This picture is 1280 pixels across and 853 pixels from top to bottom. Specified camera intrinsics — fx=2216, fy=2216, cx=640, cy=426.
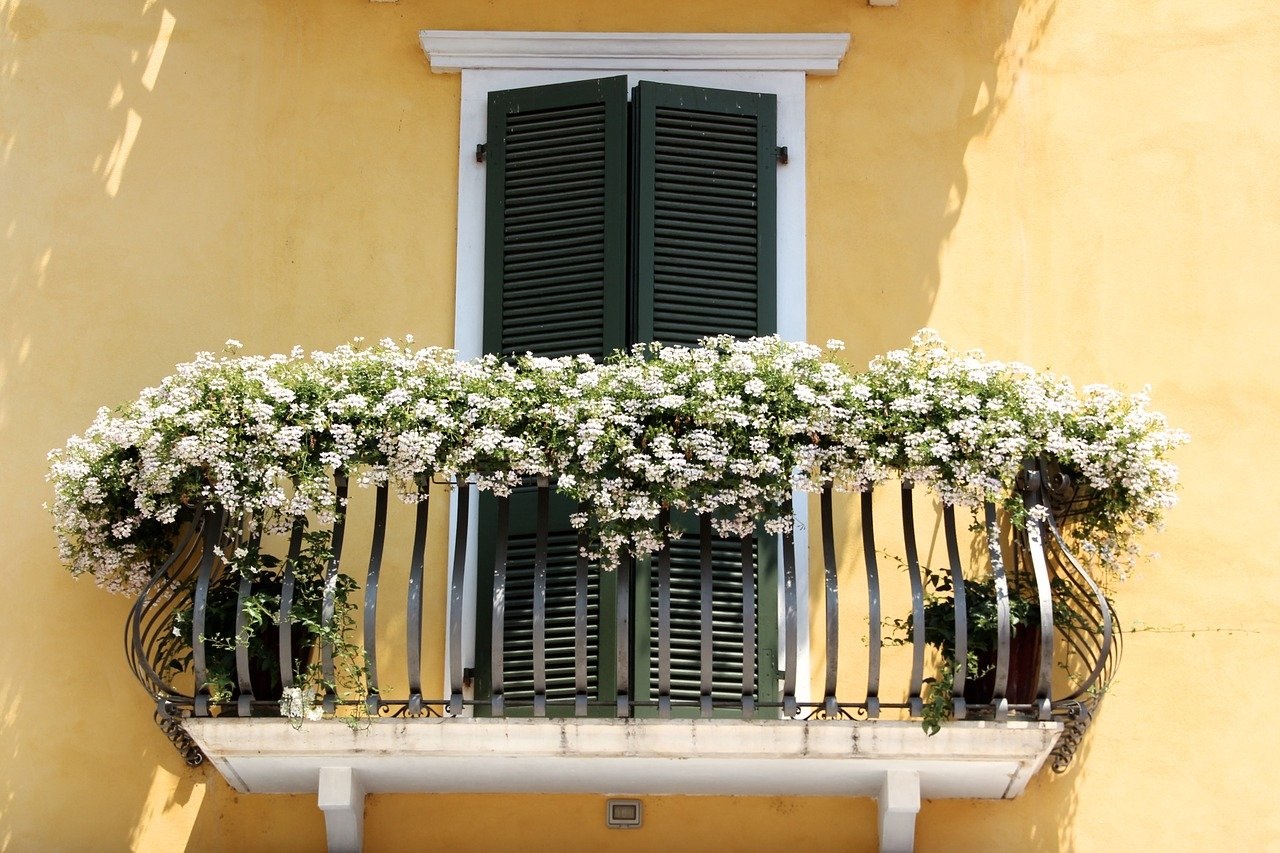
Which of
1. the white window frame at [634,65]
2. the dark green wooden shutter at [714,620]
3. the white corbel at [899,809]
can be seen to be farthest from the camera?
the white window frame at [634,65]

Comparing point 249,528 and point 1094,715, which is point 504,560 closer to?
point 249,528

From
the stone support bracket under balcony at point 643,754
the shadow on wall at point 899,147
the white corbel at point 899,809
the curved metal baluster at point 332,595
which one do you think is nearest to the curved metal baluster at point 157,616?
the stone support bracket under balcony at point 643,754

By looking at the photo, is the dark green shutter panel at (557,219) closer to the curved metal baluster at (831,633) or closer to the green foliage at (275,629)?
the green foliage at (275,629)

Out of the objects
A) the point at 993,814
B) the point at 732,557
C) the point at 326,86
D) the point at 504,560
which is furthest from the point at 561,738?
the point at 326,86

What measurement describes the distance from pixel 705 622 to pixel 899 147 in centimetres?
227

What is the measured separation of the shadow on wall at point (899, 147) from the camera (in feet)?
26.5

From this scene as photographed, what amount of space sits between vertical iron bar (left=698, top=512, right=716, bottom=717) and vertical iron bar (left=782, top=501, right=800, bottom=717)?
238 millimetres

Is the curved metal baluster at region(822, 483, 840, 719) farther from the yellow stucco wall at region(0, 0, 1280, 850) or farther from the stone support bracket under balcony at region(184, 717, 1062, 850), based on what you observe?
the yellow stucco wall at region(0, 0, 1280, 850)

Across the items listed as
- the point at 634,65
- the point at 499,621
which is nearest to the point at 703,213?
the point at 634,65

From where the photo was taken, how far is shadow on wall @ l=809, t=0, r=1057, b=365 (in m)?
8.08

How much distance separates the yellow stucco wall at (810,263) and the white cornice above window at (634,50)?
0.31 feet

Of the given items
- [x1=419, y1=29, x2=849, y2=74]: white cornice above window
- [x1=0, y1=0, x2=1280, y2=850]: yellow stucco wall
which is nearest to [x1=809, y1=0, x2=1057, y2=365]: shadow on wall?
[x1=0, y1=0, x2=1280, y2=850]: yellow stucco wall

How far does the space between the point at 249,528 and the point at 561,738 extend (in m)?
1.23

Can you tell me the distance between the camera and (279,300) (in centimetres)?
811
